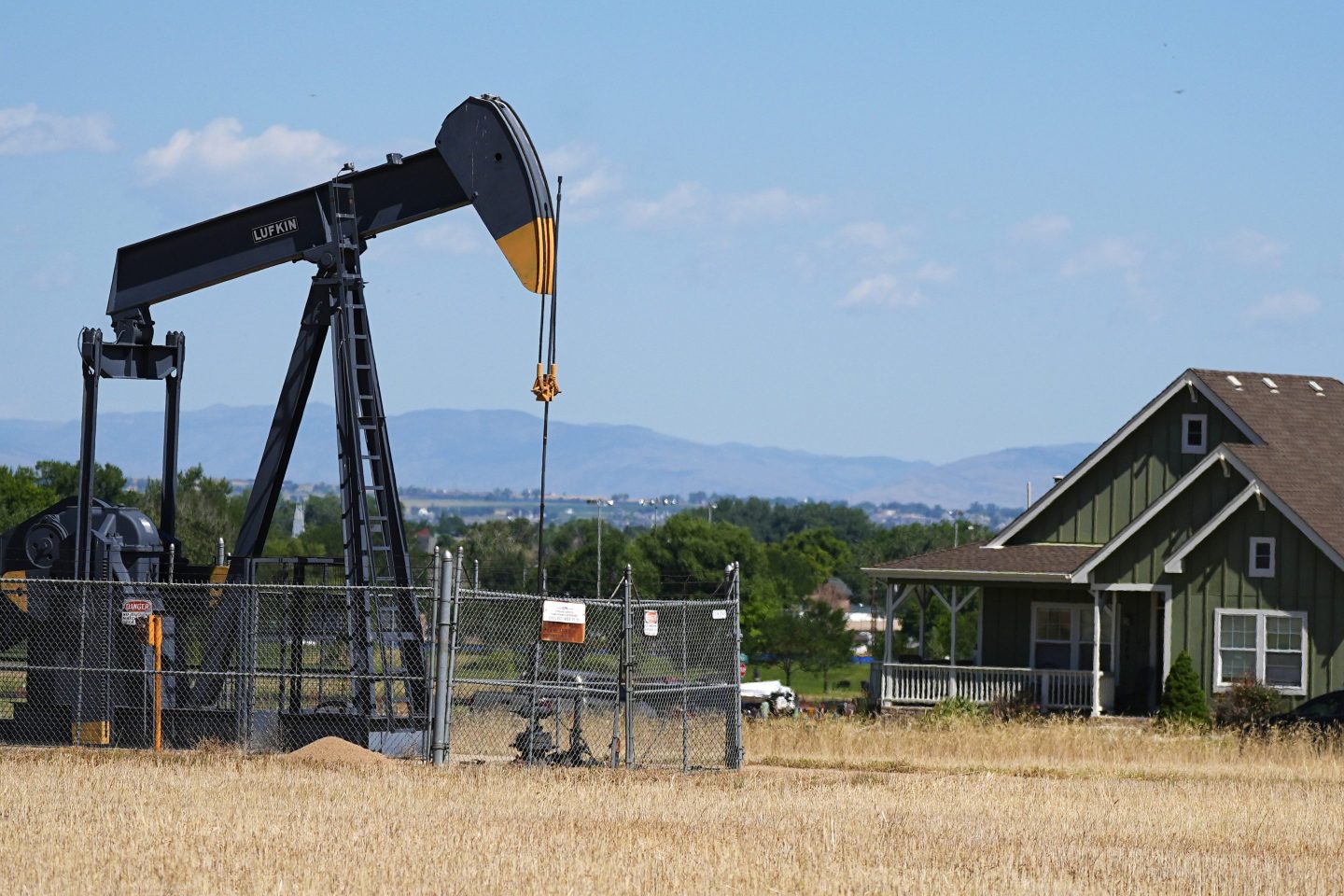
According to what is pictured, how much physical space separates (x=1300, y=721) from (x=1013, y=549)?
853 cm

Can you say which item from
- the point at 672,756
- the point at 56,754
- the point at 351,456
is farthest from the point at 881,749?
the point at 56,754

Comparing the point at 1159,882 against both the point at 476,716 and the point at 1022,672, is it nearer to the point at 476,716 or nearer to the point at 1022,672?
the point at 476,716

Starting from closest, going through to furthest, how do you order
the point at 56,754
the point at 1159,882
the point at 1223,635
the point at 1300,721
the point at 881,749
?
the point at 1159,882 → the point at 56,754 → the point at 881,749 → the point at 1300,721 → the point at 1223,635

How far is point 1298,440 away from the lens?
33969 millimetres

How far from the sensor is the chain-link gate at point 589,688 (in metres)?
19.4

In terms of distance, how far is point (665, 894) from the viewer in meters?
11.9

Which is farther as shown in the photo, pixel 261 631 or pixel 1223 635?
pixel 1223 635

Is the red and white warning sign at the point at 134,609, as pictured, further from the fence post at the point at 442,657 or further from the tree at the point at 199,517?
the tree at the point at 199,517

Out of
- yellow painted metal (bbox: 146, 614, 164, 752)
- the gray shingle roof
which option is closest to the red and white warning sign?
yellow painted metal (bbox: 146, 614, 164, 752)

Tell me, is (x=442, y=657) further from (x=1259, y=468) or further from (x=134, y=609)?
(x=1259, y=468)

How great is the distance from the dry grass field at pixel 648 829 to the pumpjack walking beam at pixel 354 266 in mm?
3074

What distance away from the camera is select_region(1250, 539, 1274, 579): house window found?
103 feet

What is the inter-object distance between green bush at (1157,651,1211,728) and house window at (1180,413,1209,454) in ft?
17.8

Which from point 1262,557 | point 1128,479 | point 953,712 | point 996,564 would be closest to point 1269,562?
point 1262,557
